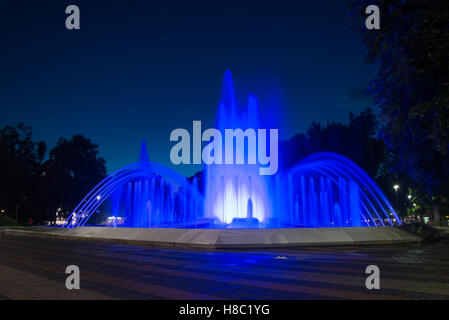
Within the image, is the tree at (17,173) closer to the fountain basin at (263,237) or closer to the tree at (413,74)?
the fountain basin at (263,237)

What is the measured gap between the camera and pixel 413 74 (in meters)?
12.9

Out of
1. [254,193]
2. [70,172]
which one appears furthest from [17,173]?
[254,193]

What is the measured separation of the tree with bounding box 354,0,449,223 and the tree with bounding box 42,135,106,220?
6461cm

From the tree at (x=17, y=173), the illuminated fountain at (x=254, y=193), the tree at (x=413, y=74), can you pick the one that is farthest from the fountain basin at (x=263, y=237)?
the tree at (x=17, y=173)

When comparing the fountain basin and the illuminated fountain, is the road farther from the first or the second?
the illuminated fountain

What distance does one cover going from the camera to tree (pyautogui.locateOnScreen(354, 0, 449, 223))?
1179 centimetres

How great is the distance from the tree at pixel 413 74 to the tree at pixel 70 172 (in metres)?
64.6

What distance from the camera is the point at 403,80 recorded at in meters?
13.0

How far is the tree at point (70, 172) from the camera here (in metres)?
65.7
